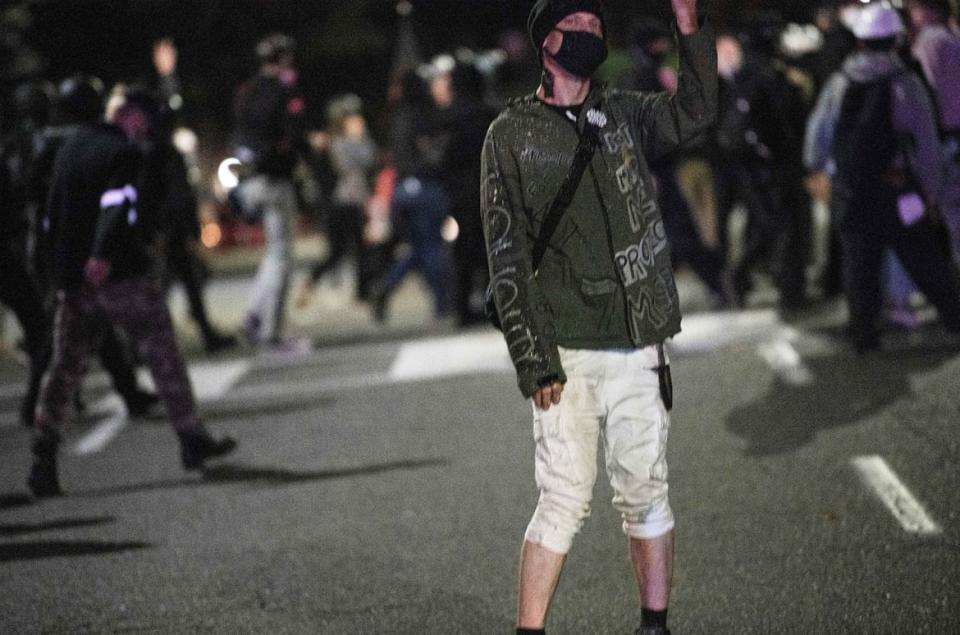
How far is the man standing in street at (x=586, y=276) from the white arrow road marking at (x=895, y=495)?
1.90m

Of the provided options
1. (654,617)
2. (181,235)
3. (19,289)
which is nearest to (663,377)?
(654,617)

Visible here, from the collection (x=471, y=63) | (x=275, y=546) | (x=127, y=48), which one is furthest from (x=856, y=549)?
(x=127, y=48)

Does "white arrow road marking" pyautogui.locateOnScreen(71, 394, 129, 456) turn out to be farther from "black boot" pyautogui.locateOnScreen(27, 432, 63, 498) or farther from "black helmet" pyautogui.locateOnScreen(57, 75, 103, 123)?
"black helmet" pyautogui.locateOnScreen(57, 75, 103, 123)

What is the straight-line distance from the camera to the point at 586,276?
5.11 meters

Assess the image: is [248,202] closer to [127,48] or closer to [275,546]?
[275,546]

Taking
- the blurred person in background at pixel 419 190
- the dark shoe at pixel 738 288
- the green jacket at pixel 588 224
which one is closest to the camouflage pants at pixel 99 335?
the green jacket at pixel 588 224

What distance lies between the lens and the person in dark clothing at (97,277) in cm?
858

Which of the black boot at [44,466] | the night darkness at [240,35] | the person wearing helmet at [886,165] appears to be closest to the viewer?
the black boot at [44,466]

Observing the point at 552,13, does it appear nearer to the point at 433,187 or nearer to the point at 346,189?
the point at 433,187

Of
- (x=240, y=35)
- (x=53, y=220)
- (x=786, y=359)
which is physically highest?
(x=53, y=220)

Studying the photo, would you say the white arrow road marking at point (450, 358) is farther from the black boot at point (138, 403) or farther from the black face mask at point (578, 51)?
the black face mask at point (578, 51)

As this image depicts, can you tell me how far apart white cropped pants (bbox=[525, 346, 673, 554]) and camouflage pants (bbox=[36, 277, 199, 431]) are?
4026 mm

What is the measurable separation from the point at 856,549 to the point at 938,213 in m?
4.74

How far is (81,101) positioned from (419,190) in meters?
6.83
